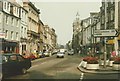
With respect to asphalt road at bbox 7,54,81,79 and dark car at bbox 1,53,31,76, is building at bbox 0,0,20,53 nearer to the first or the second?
asphalt road at bbox 7,54,81,79

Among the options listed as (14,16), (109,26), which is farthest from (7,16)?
(109,26)

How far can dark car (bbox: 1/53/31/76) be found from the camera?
1838 centimetres

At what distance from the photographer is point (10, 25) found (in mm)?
51344

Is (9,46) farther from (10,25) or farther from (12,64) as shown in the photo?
(12,64)

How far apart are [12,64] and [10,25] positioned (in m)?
33.0

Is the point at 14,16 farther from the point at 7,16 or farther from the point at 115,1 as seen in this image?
the point at 115,1

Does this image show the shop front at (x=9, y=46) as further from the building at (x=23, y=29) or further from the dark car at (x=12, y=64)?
the dark car at (x=12, y=64)

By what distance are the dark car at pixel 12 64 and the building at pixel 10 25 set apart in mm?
24392

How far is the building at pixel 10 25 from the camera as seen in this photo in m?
46.7

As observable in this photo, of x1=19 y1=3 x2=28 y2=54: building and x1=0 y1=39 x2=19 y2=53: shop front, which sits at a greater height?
x1=19 y1=3 x2=28 y2=54: building

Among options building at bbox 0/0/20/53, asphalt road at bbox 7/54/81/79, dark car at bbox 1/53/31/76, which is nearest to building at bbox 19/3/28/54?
building at bbox 0/0/20/53

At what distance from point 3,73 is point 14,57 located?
2.55 m

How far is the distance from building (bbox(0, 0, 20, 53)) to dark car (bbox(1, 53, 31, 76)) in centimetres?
2439

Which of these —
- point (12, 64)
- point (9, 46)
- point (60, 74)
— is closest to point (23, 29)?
point (9, 46)
